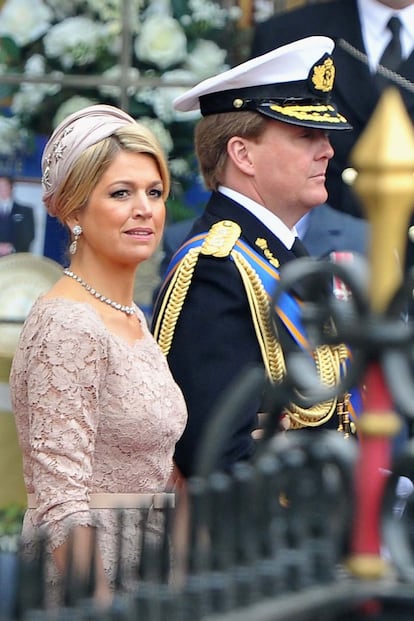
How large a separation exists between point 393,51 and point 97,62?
112cm

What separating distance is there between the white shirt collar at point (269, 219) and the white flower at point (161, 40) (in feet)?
6.07

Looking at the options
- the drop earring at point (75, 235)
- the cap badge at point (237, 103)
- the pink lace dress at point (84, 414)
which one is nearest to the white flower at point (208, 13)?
the cap badge at point (237, 103)

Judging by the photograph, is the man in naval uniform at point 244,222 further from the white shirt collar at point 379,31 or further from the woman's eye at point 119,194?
the white shirt collar at point 379,31

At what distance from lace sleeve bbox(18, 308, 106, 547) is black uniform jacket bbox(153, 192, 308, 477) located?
0.62 m

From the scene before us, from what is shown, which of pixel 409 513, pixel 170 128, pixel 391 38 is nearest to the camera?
pixel 409 513

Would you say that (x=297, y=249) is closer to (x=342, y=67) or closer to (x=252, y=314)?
(x=252, y=314)

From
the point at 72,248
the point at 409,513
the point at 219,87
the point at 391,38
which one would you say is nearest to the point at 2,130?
the point at 391,38

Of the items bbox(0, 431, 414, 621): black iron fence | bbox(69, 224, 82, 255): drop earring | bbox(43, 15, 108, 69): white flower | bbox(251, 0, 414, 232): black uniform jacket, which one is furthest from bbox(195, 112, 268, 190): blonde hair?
bbox(0, 431, 414, 621): black iron fence

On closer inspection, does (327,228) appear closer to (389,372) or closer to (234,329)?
(234,329)

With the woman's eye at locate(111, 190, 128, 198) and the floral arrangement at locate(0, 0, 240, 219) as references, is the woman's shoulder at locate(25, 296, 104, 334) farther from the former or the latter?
the floral arrangement at locate(0, 0, 240, 219)

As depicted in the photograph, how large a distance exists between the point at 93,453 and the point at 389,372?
1490 millimetres

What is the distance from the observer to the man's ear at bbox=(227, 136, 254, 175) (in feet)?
12.5

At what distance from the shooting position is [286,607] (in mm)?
1564

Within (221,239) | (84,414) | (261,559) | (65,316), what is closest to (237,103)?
(221,239)
